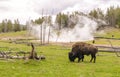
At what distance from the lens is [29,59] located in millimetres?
31797

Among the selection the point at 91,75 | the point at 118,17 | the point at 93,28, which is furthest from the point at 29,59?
the point at 118,17

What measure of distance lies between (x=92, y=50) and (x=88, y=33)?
4047 inches

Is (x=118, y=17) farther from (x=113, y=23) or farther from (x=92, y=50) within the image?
(x=92, y=50)

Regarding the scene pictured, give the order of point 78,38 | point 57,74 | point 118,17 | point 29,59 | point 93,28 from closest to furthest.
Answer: point 57,74, point 29,59, point 78,38, point 93,28, point 118,17

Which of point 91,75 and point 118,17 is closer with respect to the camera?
point 91,75

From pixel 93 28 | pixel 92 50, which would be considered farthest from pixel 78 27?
pixel 92 50

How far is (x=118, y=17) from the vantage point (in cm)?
18525

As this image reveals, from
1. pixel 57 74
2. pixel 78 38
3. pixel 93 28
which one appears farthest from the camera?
pixel 93 28

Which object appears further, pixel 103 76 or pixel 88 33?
pixel 88 33

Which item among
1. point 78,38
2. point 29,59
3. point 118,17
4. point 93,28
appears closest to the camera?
point 29,59

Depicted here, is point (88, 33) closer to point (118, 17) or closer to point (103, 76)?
point (118, 17)

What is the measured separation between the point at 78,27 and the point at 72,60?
117 meters

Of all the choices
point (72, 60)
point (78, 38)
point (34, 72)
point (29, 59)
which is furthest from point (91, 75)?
point (78, 38)

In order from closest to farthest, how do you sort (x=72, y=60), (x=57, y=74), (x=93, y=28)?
1. (x=57, y=74)
2. (x=72, y=60)
3. (x=93, y=28)
